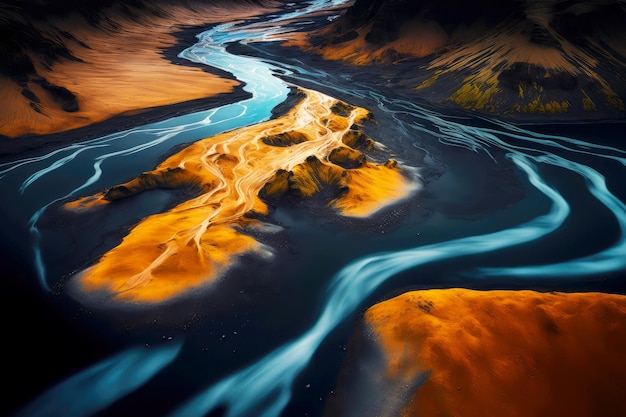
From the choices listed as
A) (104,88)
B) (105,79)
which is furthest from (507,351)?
(105,79)

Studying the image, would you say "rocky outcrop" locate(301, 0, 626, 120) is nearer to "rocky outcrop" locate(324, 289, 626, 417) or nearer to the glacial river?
the glacial river

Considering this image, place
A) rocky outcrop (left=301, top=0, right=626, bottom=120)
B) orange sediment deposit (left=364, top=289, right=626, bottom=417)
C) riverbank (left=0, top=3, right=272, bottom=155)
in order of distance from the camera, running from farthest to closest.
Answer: rocky outcrop (left=301, top=0, right=626, bottom=120) → riverbank (left=0, top=3, right=272, bottom=155) → orange sediment deposit (left=364, top=289, right=626, bottom=417)

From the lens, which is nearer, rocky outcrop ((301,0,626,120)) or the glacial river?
the glacial river

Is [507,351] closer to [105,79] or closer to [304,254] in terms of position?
[304,254]

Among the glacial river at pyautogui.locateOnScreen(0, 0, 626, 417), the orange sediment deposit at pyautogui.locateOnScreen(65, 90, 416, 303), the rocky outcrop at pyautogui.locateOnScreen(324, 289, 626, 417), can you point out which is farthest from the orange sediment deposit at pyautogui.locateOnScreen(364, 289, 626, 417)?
the orange sediment deposit at pyautogui.locateOnScreen(65, 90, 416, 303)

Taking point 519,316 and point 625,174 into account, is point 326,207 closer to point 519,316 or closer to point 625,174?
point 519,316

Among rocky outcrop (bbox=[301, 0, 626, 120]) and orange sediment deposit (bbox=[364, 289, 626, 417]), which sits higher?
rocky outcrop (bbox=[301, 0, 626, 120])


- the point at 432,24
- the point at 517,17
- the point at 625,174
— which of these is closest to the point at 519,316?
the point at 625,174
